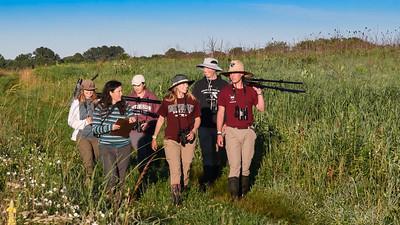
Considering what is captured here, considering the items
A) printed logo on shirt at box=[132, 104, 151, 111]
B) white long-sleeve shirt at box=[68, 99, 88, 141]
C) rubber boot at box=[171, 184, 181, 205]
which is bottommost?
rubber boot at box=[171, 184, 181, 205]

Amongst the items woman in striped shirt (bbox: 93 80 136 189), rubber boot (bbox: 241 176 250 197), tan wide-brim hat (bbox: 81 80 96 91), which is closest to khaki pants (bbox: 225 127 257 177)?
rubber boot (bbox: 241 176 250 197)

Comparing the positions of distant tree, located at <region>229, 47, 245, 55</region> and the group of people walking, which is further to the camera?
distant tree, located at <region>229, 47, 245, 55</region>

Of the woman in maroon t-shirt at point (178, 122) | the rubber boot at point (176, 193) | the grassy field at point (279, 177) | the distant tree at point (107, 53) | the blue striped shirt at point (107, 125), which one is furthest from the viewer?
the distant tree at point (107, 53)

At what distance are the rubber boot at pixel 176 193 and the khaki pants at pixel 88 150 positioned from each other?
1257 mm

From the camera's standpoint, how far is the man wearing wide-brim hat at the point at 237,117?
282 inches

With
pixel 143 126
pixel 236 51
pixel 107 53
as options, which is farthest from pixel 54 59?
pixel 143 126

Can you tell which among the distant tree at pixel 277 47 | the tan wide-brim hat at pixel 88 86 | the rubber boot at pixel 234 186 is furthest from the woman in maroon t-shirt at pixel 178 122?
the distant tree at pixel 277 47

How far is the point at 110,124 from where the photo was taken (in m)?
6.74

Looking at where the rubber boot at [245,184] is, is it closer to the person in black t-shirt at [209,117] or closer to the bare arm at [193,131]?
the person in black t-shirt at [209,117]

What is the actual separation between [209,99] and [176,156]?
1.34 meters

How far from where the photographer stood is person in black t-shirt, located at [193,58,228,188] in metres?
8.18

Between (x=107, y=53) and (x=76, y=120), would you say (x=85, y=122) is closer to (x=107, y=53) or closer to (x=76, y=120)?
(x=76, y=120)

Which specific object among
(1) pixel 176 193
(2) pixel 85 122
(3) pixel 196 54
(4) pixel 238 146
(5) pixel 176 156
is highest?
(3) pixel 196 54

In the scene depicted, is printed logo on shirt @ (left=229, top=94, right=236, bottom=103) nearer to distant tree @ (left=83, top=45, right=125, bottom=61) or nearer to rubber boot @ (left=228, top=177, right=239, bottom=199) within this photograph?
rubber boot @ (left=228, top=177, right=239, bottom=199)
